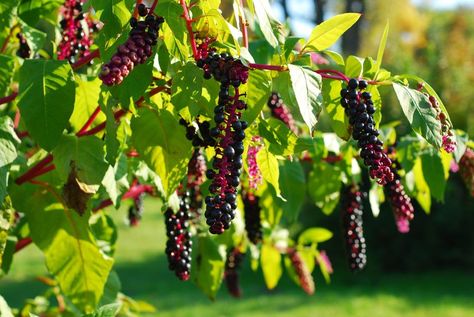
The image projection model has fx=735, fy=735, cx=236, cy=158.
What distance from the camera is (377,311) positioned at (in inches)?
381

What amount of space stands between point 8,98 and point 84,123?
0.28 m

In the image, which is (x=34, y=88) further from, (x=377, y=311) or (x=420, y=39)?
(x=420, y=39)

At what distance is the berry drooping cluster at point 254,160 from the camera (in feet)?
5.68

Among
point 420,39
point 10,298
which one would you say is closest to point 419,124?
point 10,298

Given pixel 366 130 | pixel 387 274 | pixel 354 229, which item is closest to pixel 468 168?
pixel 354 229

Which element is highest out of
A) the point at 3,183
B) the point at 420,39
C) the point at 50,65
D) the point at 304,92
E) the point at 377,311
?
the point at 420,39

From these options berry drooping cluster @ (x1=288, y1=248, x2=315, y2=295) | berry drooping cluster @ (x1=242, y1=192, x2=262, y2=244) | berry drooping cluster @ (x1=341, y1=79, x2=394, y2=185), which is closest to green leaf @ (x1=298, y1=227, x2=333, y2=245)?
berry drooping cluster @ (x1=288, y1=248, x2=315, y2=295)

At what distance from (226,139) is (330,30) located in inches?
16.3

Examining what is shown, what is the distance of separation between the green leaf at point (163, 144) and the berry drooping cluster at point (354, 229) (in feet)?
3.28

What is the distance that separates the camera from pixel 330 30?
5.39ft

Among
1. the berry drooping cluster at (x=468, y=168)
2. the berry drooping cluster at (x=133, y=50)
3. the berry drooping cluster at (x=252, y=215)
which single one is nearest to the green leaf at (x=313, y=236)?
the berry drooping cluster at (x=252, y=215)

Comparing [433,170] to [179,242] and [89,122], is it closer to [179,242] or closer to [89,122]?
[179,242]

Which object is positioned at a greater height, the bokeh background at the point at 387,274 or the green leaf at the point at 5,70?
the green leaf at the point at 5,70

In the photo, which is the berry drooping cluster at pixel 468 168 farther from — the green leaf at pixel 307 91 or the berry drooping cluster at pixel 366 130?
the green leaf at pixel 307 91
